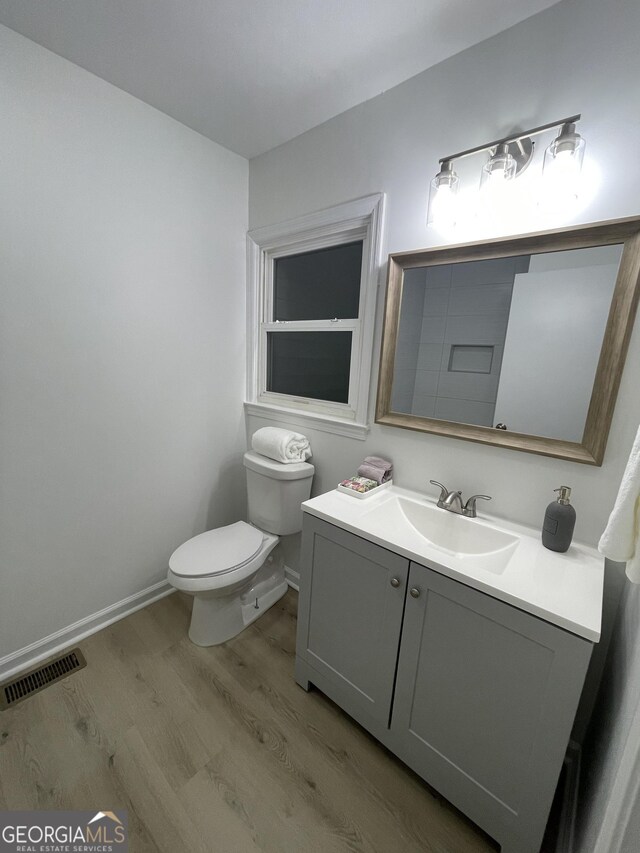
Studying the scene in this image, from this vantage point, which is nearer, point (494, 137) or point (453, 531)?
point (494, 137)

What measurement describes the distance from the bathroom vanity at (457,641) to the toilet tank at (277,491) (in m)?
0.41

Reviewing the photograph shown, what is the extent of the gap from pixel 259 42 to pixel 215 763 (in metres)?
2.51

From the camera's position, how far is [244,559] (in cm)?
163

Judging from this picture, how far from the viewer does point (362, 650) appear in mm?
1234

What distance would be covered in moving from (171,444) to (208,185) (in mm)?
1367

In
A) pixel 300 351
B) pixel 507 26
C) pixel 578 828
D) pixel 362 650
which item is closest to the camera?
pixel 578 828

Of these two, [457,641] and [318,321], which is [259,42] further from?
[457,641]

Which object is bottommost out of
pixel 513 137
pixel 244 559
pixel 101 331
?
pixel 244 559

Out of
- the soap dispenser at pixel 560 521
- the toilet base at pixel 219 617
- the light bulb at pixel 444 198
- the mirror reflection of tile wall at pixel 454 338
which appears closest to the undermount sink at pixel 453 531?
the soap dispenser at pixel 560 521

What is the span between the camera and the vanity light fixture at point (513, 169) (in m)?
1.01

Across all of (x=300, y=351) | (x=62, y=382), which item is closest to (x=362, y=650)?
(x=300, y=351)

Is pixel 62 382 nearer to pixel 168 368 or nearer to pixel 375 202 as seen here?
pixel 168 368

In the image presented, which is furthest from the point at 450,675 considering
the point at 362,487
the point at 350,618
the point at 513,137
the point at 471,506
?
the point at 513,137

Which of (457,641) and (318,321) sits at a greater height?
(318,321)
